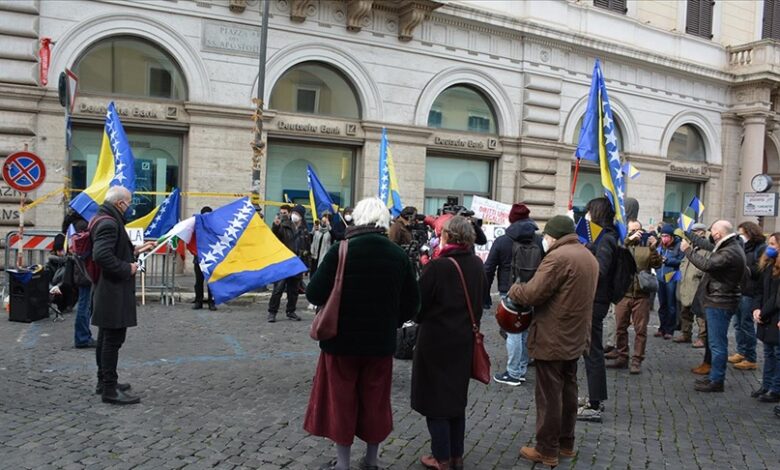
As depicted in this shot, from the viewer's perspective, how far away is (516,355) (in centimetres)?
717

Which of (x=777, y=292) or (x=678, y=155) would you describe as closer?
(x=777, y=292)

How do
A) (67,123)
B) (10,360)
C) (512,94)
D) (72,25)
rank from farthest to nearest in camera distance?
1. (512,94)
2. (72,25)
3. (67,123)
4. (10,360)

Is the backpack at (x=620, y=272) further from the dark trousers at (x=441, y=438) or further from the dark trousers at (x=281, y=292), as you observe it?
the dark trousers at (x=281, y=292)

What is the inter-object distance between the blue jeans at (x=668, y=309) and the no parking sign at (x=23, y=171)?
399 inches

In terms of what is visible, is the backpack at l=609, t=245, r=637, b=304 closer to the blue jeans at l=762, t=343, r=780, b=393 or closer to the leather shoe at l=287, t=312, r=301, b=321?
the blue jeans at l=762, t=343, r=780, b=393

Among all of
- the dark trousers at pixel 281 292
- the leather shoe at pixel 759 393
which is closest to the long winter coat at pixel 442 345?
the leather shoe at pixel 759 393

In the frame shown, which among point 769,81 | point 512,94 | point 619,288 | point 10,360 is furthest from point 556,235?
point 769,81

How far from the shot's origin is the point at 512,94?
19156mm

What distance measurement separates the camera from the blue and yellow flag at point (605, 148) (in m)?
7.68

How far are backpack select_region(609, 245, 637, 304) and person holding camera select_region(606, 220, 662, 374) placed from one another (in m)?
1.54

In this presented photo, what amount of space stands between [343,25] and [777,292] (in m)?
12.4

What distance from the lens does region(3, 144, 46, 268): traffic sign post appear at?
10.5 metres

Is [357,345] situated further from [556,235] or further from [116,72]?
[116,72]

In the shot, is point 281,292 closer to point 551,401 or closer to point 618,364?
point 618,364
